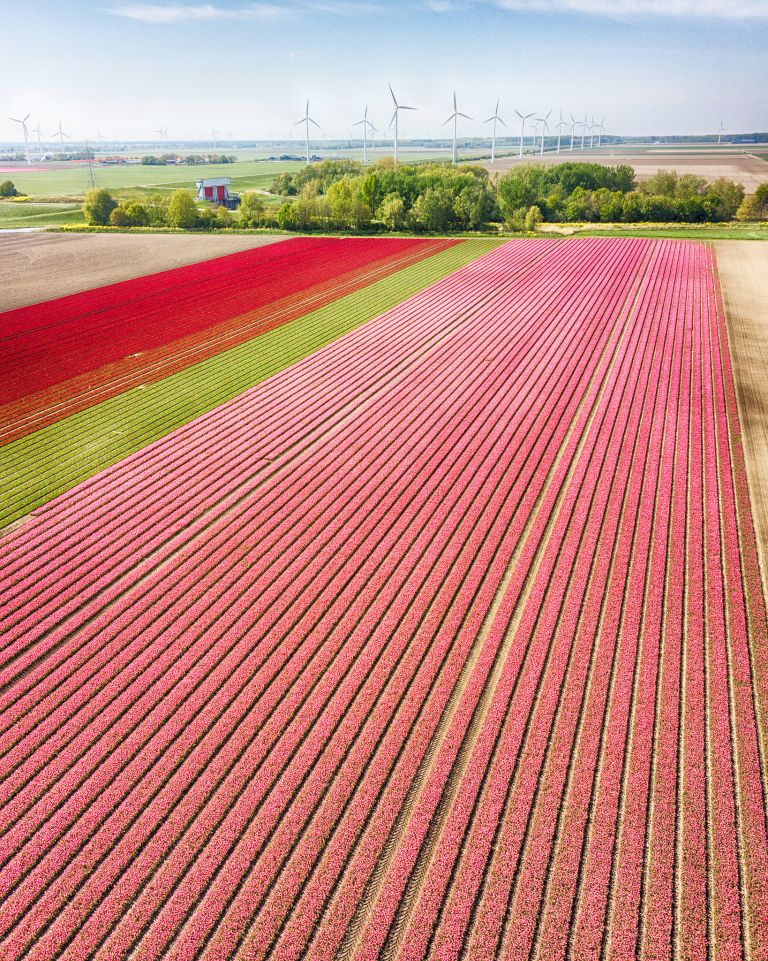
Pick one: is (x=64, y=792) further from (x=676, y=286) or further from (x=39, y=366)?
(x=676, y=286)

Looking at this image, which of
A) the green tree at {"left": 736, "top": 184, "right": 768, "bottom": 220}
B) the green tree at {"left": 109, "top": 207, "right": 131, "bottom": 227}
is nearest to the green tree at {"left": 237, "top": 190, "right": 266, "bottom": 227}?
the green tree at {"left": 109, "top": 207, "right": 131, "bottom": 227}

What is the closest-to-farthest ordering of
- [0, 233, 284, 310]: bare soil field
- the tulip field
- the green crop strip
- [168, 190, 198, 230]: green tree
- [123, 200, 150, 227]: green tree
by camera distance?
the tulip field
the green crop strip
[0, 233, 284, 310]: bare soil field
[168, 190, 198, 230]: green tree
[123, 200, 150, 227]: green tree

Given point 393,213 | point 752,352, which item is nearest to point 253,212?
point 393,213

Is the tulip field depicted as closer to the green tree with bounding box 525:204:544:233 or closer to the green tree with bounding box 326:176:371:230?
the green tree with bounding box 525:204:544:233

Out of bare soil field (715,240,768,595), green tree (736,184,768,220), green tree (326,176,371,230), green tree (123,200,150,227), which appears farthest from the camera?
green tree (123,200,150,227)

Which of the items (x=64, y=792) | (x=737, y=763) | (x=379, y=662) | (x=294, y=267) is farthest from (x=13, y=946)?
(x=294, y=267)
